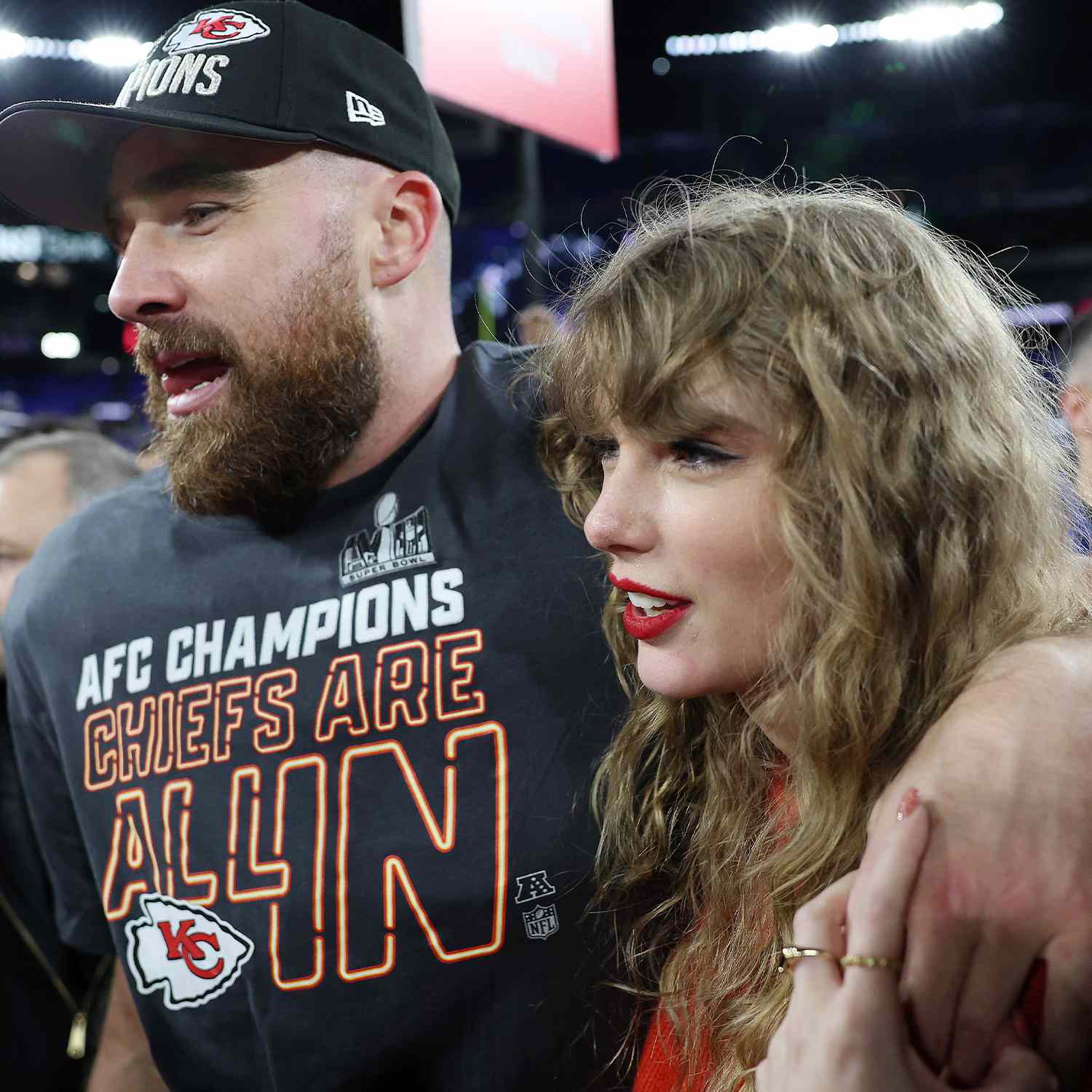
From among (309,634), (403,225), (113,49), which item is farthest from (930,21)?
(309,634)

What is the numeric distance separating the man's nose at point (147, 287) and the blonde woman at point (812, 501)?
0.57 meters

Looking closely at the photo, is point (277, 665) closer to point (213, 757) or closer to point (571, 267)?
point (213, 757)

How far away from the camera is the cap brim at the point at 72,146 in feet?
4.63

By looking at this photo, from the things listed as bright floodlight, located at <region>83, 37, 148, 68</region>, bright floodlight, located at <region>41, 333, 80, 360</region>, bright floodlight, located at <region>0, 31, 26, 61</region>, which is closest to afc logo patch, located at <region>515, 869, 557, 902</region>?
bright floodlight, located at <region>0, 31, 26, 61</region>

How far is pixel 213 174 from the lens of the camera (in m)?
1.46

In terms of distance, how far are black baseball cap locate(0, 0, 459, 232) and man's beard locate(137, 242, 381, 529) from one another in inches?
7.2

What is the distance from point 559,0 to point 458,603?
3087mm

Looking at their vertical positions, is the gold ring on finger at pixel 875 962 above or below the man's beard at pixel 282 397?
below

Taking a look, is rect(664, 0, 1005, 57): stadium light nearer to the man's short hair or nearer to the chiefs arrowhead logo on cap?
the man's short hair

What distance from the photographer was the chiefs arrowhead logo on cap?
148cm

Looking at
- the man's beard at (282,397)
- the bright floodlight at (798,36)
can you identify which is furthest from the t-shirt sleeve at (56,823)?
the bright floodlight at (798,36)

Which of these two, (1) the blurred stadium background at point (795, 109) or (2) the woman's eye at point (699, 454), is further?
(1) the blurred stadium background at point (795, 109)

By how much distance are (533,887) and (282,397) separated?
0.67 meters

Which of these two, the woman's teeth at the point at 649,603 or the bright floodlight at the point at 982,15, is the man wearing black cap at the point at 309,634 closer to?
the woman's teeth at the point at 649,603
